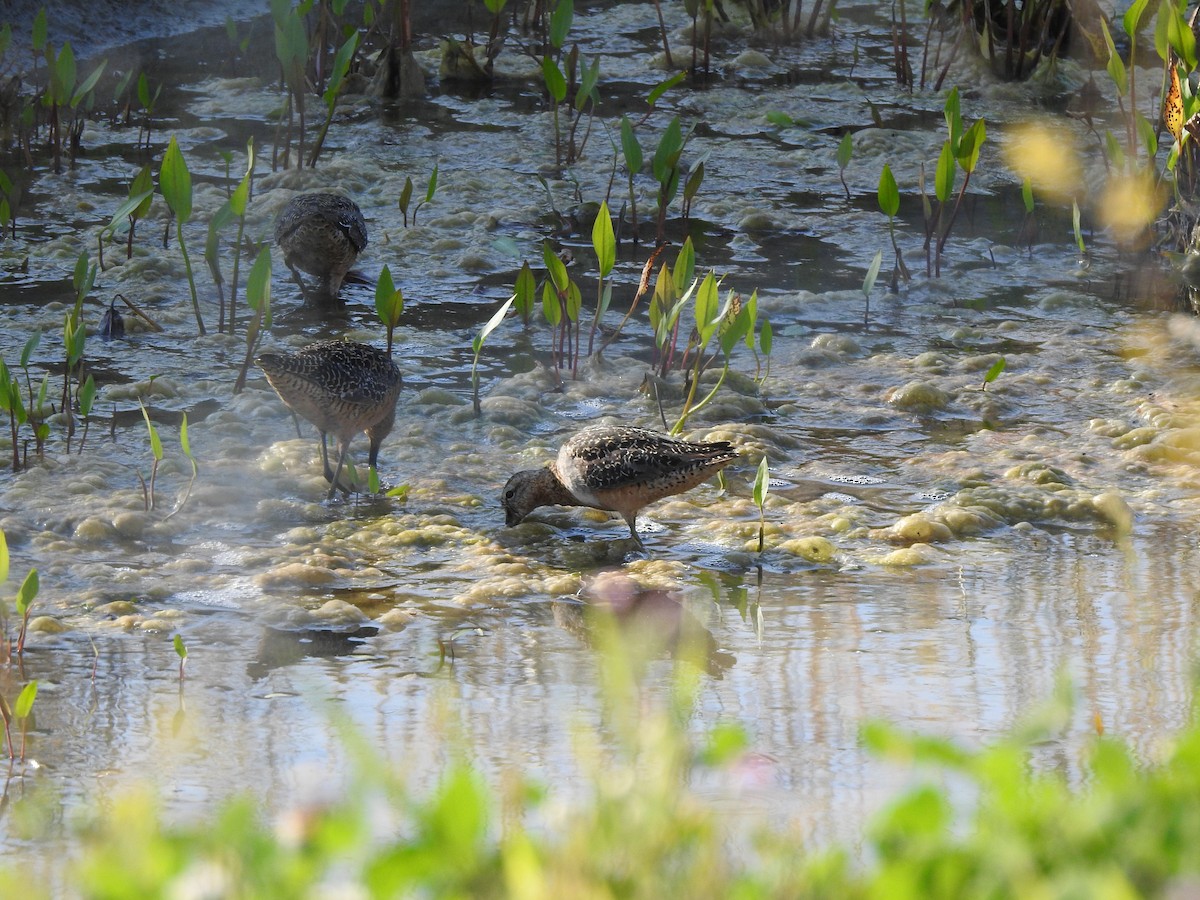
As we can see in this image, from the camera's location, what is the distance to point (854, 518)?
511cm

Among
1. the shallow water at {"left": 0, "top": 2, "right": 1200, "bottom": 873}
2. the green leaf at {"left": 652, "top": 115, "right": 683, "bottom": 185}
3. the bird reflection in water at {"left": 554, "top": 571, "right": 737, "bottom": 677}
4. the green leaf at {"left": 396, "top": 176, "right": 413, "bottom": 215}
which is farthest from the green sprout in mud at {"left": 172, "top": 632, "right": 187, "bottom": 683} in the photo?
the green leaf at {"left": 396, "top": 176, "right": 413, "bottom": 215}

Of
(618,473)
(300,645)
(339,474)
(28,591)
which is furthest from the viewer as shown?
(339,474)

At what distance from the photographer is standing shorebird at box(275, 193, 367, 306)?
711 cm

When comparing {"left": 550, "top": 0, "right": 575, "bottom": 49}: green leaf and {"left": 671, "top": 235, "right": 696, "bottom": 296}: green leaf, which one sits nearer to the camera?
{"left": 671, "top": 235, "right": 696, "bottom": 296}: green leaf

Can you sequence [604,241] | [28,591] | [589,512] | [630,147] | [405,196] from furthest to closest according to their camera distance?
[405,196], [630,147], [604,241], [589,512], [28,591]

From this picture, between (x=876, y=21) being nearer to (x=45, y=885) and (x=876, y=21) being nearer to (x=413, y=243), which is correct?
(x=413, y=243)

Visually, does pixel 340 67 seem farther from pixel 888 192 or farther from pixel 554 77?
pixel 888 192

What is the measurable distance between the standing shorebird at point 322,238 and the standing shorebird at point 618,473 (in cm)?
238

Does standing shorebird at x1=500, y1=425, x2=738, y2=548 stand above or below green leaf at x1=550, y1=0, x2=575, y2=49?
below

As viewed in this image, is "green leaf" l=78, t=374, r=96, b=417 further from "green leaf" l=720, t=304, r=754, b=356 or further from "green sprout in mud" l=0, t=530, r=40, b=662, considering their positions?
"green leaf" l=720, t=304, r=754, b=356

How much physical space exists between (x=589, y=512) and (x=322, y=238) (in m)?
2.31

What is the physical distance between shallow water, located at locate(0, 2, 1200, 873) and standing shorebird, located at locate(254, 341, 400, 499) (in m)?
0.27

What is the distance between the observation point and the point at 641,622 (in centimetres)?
443

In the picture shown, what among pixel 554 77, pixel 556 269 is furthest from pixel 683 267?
pixel 554 77
